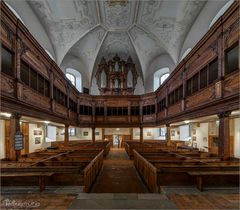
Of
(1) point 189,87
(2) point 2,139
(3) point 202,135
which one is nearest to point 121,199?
(1) point 189,87

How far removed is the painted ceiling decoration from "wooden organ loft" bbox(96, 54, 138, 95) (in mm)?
1504

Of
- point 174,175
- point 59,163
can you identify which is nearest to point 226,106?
point 174,175

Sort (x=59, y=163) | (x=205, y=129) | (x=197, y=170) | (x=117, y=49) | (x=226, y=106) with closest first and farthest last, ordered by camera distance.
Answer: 1. (x=197, y=170)
2. (x=59, y=163)
3. (x=226, y=106)
4. (x=205, y=129)
5. (x=117, y=49)

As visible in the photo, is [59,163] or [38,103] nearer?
[59,163]

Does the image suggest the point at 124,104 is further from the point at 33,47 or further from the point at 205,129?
the point at 33,47

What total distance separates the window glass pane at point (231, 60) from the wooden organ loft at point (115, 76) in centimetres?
1643

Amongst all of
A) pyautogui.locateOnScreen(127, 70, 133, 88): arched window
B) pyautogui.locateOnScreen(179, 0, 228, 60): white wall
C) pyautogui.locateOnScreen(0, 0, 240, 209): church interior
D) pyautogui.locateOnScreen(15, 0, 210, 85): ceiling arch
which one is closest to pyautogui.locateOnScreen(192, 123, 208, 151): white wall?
pyautogui.locateOnScreen(0, 0, 240, 209): church interior

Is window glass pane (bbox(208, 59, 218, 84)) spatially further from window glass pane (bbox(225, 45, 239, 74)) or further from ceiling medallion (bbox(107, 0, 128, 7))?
ceiling medallion (bbox(107, 0, 128, 7))

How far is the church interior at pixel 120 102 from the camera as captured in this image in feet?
19.1

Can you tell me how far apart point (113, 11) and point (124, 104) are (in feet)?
33.1

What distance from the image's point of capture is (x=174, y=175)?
6156 millimetres

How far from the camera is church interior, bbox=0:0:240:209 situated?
582 centimetres

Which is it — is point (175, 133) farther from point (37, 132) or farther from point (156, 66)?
point (37, 132)

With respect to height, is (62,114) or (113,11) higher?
(113,11)
